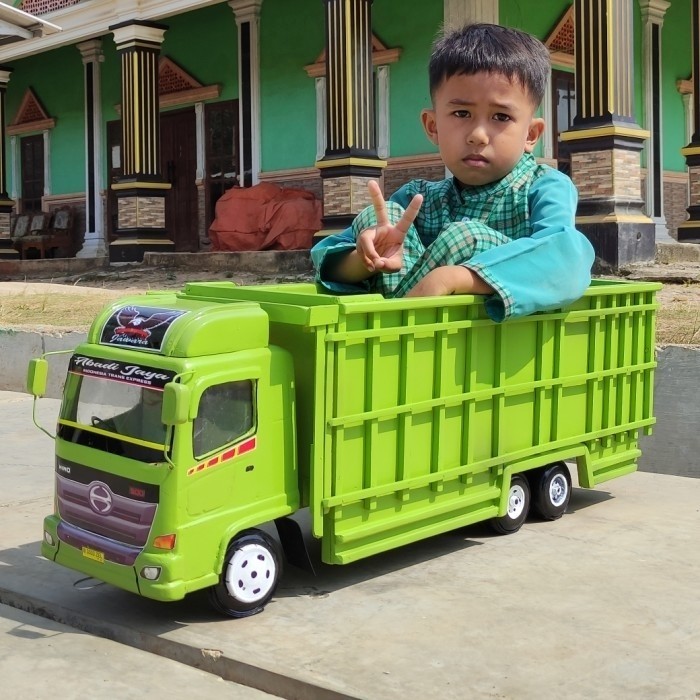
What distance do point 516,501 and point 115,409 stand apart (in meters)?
1.63

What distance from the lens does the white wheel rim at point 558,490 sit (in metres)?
4.05

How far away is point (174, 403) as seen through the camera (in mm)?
2711

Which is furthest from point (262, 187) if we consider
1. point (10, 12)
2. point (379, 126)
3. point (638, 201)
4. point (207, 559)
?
point (207, 559)

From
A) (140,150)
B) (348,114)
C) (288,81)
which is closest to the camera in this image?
(348,114)

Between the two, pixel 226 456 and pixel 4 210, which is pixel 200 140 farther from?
pixel 226 456

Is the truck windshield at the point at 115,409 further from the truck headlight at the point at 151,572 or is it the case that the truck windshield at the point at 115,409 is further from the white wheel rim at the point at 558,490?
the white wheel rim at the point at 558,490

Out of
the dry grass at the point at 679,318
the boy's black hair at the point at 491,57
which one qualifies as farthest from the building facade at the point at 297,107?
the boy's black hair at the point at 491,57

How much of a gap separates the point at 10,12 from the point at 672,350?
11.8 meters

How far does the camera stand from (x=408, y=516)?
3373mm

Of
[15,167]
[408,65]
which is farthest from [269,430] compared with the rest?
[15,167]

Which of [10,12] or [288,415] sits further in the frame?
[10,12]

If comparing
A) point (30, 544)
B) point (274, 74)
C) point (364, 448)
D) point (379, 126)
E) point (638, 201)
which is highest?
point (274, 74)

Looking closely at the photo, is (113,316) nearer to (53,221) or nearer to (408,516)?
(408,516)

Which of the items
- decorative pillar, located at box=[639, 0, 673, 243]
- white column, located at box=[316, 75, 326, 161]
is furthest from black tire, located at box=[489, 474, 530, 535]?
decorative pillar, located at box=[639, 0, 673, 243]
